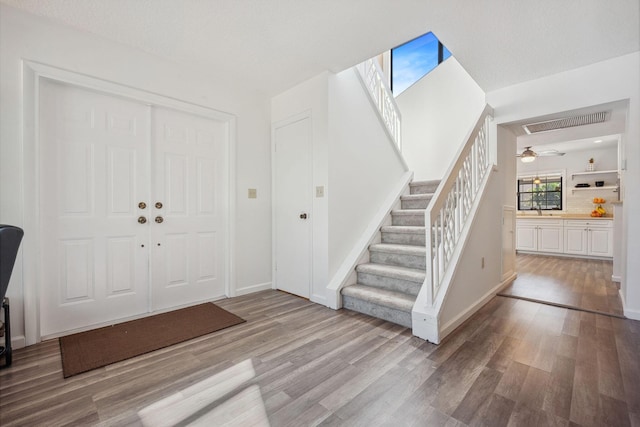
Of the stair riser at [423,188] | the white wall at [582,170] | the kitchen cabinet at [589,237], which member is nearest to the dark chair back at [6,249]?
the stair riser at [423,188]

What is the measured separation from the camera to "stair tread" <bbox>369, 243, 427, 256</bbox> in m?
2.89

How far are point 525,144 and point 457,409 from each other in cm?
537

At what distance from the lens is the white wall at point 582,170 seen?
252 inches

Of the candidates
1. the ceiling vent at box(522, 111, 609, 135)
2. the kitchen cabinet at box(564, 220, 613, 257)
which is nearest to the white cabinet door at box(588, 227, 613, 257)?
the kitchen cabinet at box(564, 220, 613, 257)

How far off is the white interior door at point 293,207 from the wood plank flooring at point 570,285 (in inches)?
99.6

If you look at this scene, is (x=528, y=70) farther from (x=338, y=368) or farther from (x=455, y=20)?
(x=338, y=368)

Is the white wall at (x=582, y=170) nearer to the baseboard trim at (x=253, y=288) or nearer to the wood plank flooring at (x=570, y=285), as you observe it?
the wood plank flooring at (x=570, y=285)

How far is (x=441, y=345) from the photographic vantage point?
7.00 ft

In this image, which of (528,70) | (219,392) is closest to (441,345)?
(219,392)

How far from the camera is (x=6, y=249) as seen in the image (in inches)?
46.9

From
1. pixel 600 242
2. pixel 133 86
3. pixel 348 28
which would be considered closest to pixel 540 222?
pixel 600 242

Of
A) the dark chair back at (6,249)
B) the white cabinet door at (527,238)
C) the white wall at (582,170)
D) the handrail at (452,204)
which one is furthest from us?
the white cabinet door at (527,238)

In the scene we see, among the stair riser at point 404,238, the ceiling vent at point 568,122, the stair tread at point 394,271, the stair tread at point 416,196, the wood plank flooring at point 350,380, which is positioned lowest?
the wood plank flooring at point 350,380

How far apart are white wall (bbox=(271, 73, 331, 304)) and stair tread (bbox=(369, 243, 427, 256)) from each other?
62 centimetres
